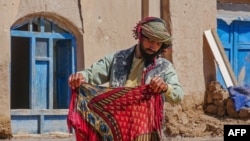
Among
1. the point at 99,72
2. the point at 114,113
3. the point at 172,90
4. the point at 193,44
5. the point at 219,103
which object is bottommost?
the point at 219,103

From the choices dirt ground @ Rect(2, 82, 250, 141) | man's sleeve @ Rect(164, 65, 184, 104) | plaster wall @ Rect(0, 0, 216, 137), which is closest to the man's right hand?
man's sleeve @ Rect(164, 65, 184, 104)

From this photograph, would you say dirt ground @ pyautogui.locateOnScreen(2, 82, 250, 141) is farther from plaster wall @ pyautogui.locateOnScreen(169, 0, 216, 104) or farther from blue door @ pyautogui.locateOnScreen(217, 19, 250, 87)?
blue door @ pyautogui.locateOnScreen(217, 19, 250, 87)

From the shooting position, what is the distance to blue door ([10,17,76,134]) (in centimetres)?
986

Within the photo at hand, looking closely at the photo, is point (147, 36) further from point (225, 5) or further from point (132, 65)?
point (225, 5)

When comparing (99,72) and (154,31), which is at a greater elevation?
(154,31)

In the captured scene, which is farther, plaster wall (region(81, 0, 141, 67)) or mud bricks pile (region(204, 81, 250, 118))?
mud bricks pile (region(204, 81, 250, 118))

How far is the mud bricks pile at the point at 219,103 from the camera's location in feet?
36.6

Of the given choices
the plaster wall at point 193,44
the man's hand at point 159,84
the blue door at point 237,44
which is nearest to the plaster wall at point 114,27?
the plaster wall at point 193,44

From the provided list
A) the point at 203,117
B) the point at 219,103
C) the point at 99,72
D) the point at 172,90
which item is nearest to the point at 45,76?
the point at 203,117

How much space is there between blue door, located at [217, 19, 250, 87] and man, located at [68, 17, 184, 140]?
785 cm

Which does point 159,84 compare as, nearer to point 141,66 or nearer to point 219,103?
point 141,66

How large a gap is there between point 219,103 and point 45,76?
113 inches

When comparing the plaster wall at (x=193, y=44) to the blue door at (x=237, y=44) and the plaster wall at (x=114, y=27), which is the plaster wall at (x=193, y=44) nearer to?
the plaster wall at (x=114, y=27)

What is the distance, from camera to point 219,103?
445 inches
